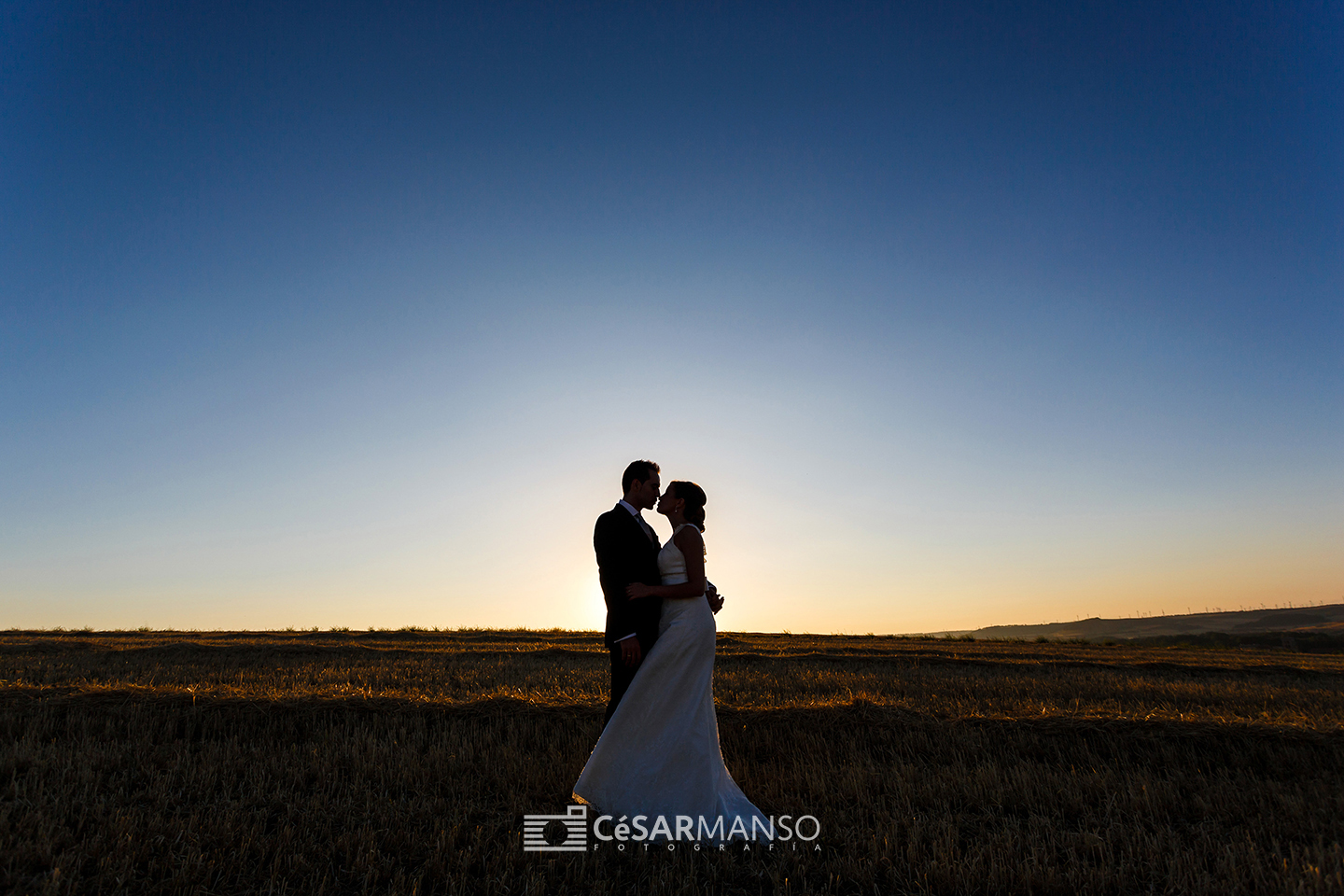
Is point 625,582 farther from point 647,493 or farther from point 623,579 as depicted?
point 647,493

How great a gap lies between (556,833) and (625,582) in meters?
1.97

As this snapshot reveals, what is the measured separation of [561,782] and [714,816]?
1741 millimetres

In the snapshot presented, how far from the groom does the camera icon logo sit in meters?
0.80

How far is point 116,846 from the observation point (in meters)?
4.31

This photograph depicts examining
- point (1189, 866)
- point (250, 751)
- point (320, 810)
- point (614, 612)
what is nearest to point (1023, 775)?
point (1189, 866)

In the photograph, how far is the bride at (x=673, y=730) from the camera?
5293 mm

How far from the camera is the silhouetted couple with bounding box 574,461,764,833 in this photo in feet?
17.5

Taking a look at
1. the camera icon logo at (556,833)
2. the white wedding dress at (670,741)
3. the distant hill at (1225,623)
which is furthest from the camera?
the distant hill at (1225,623)

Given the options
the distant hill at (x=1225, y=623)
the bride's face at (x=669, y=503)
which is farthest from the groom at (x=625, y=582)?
the distant hill at (x=1225, y=623)

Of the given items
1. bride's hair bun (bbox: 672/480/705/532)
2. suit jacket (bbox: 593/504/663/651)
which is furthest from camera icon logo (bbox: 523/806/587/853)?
bride's hair bun (bbox: 672/480/705/532)

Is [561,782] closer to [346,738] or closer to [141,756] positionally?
[346,738]

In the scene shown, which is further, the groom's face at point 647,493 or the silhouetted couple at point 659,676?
the groom's face at point 647,493

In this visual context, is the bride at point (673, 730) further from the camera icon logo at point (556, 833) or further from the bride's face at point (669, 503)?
the camera icon logo at point (556, 833)

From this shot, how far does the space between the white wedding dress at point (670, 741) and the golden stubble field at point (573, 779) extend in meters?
0.54
